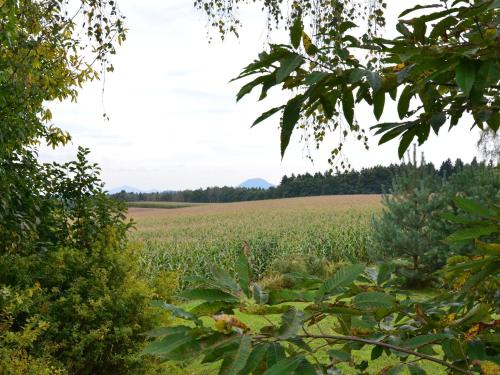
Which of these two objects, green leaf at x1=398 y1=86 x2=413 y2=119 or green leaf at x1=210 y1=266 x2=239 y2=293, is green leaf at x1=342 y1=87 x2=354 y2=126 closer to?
green leaf at x1=398 y1=86 x2=413 y2=119

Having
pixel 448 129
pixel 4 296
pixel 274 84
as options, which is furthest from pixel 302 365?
pixel 4 296

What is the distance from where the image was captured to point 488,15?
1.32 m

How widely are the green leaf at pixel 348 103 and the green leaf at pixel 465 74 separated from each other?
0.32 meters

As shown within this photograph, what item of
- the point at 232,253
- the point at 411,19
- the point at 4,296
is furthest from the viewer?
the point at 232,253

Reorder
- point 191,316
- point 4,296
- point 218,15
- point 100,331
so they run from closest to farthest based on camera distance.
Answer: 1. point 191,316
2. point 4,296
3. point 100,331
4. point 218,15

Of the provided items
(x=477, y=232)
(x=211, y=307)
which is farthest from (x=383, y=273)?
(x=211, y=307)

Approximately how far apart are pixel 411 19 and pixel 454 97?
0.43 meters

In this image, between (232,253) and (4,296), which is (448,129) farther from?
(232,253)

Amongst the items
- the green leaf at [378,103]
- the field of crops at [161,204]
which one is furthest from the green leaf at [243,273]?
the field of crops at [161,204]

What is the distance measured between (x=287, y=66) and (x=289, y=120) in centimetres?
11

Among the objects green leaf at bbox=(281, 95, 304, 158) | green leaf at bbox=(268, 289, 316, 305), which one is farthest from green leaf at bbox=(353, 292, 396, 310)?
green leaf at bbox=(281, 95, 304, 158)

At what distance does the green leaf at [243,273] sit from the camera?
1058 millimetres

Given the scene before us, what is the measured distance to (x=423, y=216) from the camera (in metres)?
9.71

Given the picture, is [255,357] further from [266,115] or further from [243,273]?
[266,115]
